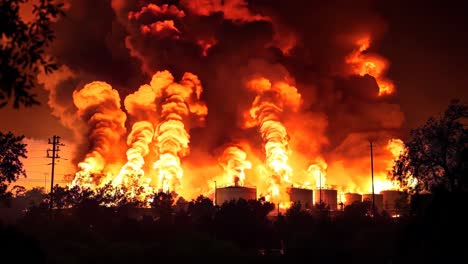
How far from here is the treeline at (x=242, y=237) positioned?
155ft

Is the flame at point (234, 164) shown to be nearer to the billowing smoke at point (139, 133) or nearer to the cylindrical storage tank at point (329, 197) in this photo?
the billowing smoke at point (139, 133)

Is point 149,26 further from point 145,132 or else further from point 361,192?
point 361,192

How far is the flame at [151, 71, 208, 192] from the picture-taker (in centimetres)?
13350

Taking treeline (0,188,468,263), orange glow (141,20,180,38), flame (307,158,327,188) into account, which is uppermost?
orange glow (141,20,180,38)

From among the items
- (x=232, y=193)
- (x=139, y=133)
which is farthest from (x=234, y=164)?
(x=139, y=133)

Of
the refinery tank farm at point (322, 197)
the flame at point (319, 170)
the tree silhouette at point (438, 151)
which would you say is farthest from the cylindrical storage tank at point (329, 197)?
the tree silhouette at point (438, 151)

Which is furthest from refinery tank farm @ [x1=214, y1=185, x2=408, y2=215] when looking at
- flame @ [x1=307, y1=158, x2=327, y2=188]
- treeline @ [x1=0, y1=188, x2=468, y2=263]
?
treeline @ [x1=0, y1=188, x2=468, y2=263]

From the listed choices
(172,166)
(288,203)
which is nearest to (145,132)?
(172,166)

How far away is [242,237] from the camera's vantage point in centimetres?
8606

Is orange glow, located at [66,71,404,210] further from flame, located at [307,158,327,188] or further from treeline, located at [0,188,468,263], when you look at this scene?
treeline, located at [0,188,468,263]

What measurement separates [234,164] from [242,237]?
56.3 m

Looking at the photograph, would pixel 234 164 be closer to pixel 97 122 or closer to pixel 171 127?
pixel 171 127

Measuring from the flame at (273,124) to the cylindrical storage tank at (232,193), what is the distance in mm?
7718

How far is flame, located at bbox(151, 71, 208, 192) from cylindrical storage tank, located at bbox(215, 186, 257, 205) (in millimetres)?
9674
